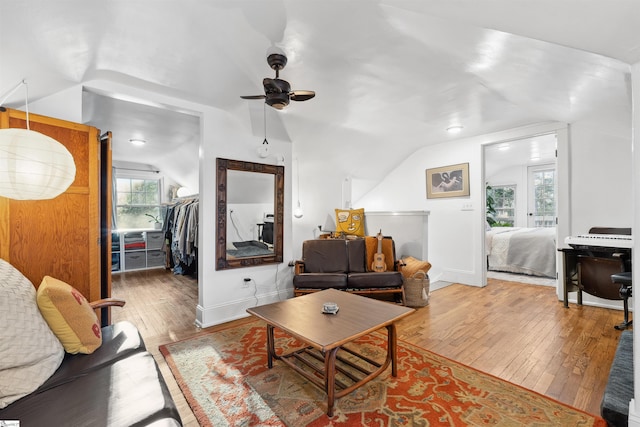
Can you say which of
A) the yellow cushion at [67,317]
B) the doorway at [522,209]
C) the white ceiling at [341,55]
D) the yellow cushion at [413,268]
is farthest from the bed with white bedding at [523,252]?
the yellow cushion at [67,317]

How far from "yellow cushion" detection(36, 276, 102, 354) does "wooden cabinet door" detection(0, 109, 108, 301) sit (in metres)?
0.49

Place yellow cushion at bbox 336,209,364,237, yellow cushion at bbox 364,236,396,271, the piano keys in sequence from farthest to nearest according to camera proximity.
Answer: yellow cushion at bbox 336,209,364,237, yellow cushion at bbox 364,236,396,271, the piano keys

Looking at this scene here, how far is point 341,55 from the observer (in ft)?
7.52

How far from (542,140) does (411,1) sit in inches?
205

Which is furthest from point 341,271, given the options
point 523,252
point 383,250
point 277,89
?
point 523,252

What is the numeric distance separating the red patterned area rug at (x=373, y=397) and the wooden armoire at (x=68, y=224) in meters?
0.99

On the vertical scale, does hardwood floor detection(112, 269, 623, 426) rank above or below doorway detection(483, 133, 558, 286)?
below

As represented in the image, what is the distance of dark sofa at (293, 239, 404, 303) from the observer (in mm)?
3354

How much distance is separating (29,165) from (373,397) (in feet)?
7.72

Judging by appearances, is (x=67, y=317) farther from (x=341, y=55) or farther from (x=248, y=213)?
(x=341, y=55)

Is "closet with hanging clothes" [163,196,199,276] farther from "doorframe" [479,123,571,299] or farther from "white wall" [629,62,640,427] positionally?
"doorframe" [479,123,571,299]

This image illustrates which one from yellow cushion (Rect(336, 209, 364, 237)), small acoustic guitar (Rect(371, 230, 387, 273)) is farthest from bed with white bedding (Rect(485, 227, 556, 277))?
small acoustic guitar (Rect(371, 230, 387, 273))

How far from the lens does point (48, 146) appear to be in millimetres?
1492

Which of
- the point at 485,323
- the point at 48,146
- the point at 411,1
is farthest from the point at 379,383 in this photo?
the point at 48,146
